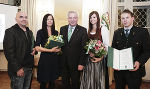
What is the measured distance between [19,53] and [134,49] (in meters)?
1.62

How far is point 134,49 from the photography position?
2135 millimetres

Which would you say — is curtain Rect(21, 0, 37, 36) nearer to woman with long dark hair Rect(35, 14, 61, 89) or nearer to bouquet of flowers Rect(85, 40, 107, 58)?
woman with long dark hair Rect(35, 14, 61, 89)

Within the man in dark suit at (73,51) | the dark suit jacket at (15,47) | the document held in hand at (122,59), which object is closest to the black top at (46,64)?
the man in dark suit at (73,51)

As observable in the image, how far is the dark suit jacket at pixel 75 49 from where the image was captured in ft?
9.06

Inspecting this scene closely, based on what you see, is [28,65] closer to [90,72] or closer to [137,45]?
→ [90,72]

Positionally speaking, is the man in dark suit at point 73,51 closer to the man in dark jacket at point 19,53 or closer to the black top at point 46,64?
the black top at point 46,64

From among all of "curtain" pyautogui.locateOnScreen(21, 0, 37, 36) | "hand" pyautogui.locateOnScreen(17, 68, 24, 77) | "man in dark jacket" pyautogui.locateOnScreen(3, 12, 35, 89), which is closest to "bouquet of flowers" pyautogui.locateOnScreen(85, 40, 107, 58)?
"man in dark jacket" pyautogui.locateOnScreen(3, 12, 35, 89)

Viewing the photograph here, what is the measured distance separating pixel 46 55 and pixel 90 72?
0.82 metres

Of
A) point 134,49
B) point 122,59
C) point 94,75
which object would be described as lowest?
point 94,75

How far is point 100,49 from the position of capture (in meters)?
2.70

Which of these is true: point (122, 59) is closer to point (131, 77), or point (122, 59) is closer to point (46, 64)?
point (131, 77)

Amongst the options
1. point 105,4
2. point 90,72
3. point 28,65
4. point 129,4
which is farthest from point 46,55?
point 129,4

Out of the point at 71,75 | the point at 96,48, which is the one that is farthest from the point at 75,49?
the point at 71,75

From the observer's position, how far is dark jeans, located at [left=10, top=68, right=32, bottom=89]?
8.03 ft
